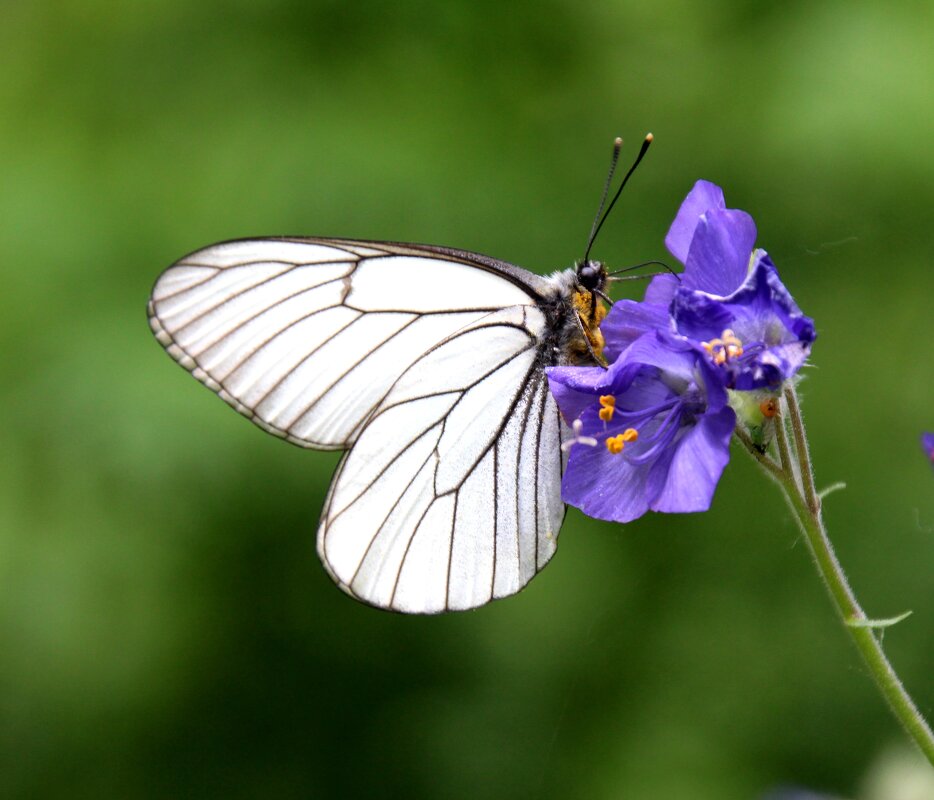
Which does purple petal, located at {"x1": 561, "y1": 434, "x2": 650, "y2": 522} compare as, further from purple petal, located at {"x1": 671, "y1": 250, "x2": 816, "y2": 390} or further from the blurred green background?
the blurred green background

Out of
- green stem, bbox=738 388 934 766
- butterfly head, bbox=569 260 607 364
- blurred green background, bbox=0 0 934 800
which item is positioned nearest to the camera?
green stem, bbox=738 388 934 766

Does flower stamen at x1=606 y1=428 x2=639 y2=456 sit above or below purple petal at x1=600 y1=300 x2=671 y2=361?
below

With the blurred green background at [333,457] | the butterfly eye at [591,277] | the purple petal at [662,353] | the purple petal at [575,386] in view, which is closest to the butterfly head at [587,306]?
the butterfly eye at [591,277]

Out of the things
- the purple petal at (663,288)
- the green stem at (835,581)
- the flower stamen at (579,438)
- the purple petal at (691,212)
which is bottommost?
the green stem at (835,581)

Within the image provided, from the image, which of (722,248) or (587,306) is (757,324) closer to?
(722,248)

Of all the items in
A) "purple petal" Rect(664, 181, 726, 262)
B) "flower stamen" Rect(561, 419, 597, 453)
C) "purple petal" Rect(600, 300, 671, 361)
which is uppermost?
"purple petal" Rect(664, 181, 726, 262)

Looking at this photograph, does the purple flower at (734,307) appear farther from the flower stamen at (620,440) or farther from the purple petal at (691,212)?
the flower stamen at (620,440)

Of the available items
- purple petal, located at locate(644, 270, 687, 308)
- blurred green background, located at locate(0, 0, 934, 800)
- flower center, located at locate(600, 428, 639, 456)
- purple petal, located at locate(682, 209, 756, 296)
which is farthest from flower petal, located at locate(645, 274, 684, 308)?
blurred green background, located at locate(0, 0, 934, 800)
